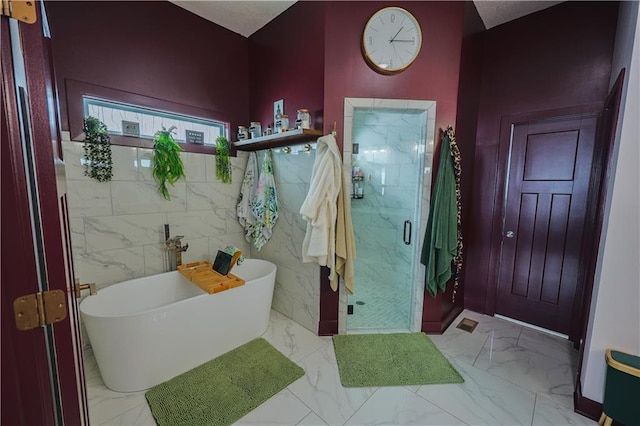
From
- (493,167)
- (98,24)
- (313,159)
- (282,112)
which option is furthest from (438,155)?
(98,24)

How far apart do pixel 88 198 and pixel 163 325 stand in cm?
125

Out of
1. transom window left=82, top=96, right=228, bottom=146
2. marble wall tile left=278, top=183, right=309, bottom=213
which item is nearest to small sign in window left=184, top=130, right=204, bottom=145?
transom window left=82, top=96, right=228, bottom=146

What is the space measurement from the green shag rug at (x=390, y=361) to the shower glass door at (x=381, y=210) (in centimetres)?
45

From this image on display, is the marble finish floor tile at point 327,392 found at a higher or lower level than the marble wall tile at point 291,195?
lower

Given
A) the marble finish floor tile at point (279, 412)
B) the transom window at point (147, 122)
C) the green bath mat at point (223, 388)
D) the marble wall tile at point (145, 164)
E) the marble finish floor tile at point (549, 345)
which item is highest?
the transom window at point (147, 122)

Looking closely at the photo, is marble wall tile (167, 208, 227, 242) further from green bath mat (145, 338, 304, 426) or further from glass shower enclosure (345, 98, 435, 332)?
glass shower enclosure (345, 98, 435, 332)

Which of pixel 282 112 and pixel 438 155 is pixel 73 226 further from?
pixel 438 155

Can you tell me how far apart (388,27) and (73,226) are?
303cm

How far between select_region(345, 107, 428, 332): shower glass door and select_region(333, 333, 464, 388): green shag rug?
0.45 meters

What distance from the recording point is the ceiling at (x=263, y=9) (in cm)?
235

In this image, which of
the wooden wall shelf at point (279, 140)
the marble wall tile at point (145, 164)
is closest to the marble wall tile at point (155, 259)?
the marble wall tile at point (145, 164)

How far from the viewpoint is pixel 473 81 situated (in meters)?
2.61

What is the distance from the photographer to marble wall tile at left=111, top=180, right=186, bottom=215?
7.48 feet

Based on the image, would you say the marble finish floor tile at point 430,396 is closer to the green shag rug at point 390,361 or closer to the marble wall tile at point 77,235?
the green shag rug at point 390,361
